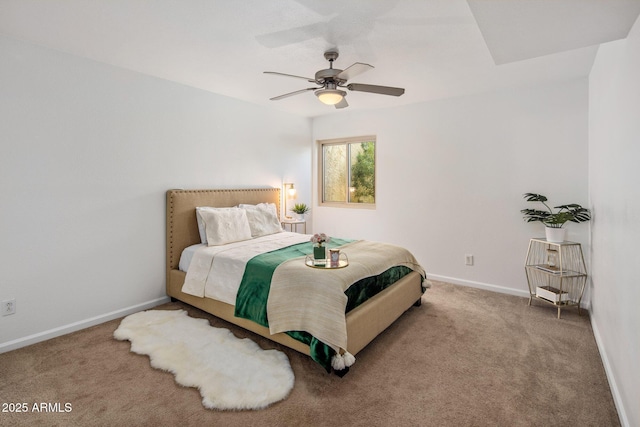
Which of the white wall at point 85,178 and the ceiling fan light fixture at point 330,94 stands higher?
the ceiling fan light fixture at point 330,94

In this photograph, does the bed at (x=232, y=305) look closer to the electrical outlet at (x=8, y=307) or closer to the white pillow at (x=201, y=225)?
the white pillow at (x=201, y=225)

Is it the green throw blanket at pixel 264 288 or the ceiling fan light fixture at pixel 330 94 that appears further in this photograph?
the ceiling fan light fixture at pixel 330 94

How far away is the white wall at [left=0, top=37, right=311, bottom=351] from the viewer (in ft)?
8.36

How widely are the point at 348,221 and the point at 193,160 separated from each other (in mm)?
2630

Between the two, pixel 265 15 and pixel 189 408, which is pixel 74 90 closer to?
pixel 265 15

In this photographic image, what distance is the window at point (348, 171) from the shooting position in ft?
16.9

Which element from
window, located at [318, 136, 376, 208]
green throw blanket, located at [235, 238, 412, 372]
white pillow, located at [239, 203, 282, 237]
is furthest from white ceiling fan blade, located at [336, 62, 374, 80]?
window, located at [318, 136, 376, 208]

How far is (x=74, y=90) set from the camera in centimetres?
283

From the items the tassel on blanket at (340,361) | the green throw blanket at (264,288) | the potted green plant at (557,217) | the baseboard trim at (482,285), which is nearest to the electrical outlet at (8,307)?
the green throw blanket at (264,288)

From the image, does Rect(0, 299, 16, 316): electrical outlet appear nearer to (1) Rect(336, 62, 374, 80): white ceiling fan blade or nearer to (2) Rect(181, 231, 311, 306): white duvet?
(2) Rect(181, 231, 311, 306): white duvet

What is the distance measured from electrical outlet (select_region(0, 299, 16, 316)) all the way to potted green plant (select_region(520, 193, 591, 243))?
494cm

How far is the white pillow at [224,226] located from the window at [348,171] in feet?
7.05

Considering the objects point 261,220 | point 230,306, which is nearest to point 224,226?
point 261,220

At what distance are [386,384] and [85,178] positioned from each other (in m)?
3.12
